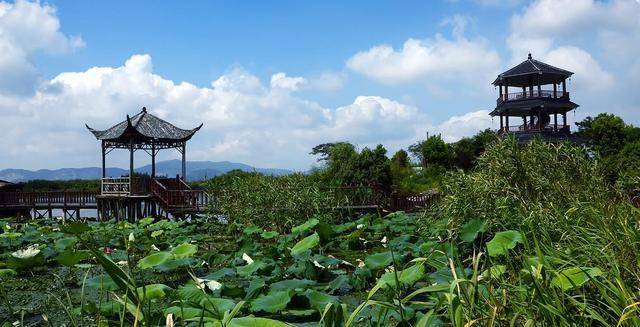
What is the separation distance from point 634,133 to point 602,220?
3041 centimetres

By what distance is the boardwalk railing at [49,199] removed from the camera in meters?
20.2

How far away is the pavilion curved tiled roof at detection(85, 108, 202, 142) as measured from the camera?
18547mm

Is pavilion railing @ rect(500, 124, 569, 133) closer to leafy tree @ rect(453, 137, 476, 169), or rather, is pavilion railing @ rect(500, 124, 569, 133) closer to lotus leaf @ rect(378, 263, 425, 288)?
leafy tree @ rect(453, 137, 476, 169)

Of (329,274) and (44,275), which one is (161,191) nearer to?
(44,275)

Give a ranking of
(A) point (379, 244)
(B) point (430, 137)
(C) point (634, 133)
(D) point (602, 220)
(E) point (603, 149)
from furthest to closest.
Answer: (B) point (430, 137) < (C) point (634, 133) < (E) point (603, 149) < (A) point (379, 244) < (D) point (602, 220)

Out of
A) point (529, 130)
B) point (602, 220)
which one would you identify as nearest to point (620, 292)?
point (602, 220)

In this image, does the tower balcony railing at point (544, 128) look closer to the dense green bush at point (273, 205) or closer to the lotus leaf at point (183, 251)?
the dense green bush at point (273, 205)

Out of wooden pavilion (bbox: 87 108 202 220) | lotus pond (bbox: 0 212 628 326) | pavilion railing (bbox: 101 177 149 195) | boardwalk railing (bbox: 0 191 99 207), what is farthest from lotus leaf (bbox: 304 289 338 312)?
boardwalk railing (bbox: 0 191 99 207)

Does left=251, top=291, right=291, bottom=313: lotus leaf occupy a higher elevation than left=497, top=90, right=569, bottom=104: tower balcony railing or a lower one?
lower

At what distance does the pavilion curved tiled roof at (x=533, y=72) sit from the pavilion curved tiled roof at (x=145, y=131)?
1667 cm

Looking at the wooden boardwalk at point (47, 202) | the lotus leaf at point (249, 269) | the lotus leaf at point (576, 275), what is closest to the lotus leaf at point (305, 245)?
the lotus leaf at point (249, 269)

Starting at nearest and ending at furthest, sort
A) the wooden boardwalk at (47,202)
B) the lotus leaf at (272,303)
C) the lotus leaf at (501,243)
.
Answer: the lotus leaf at (272,303)
the lotus leaf at (501,243)
the wooden boardwalk at (47,202)

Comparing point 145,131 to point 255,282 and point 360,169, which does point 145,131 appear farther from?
point 255,282

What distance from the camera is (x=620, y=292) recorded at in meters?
2.47
